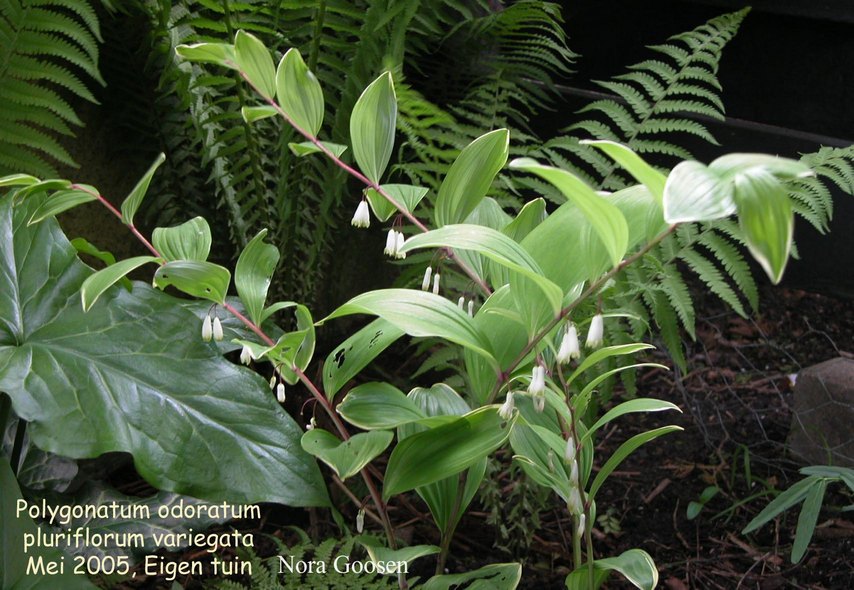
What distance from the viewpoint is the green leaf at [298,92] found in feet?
2.72

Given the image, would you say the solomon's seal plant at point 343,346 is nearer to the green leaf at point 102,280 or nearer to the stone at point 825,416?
the green leaf at point 102,280

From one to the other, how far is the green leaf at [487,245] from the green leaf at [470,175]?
0.15 meters

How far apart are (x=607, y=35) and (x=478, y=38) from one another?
0.73m

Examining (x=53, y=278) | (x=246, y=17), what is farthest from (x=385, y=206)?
(x=246, y=17)

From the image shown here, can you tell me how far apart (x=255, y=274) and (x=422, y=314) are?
0.96 ft

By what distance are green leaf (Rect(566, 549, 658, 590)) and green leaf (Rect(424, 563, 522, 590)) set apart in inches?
3.0

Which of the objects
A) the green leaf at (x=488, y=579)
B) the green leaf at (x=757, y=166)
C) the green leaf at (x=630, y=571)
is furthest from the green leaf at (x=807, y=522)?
the green leaf at (x=757, y=166)

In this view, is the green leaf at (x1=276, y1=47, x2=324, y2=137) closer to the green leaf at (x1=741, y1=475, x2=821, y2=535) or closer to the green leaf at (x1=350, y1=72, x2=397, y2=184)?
the green leaf at (x1=350, y1=72, x2=397, y2=184)

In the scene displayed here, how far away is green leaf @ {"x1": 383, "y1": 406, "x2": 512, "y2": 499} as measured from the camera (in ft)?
2.74

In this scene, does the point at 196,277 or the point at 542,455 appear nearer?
the point at 196,277

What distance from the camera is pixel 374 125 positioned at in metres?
0.86

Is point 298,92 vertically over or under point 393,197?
over

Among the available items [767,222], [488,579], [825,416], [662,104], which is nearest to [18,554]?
[488,579]

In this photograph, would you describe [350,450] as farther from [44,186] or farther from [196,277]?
[44,186]
